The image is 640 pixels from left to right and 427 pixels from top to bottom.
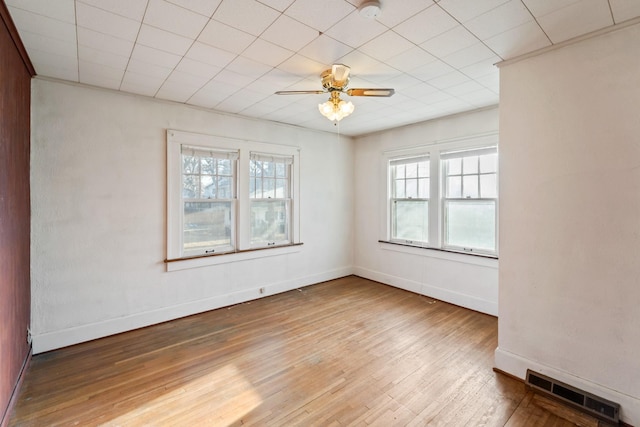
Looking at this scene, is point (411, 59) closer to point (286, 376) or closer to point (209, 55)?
point (209, 55)

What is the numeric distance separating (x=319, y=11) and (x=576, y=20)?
166 cm

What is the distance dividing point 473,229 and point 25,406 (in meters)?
4.75

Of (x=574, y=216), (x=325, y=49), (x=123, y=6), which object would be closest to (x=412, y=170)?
(x=574, y=216)

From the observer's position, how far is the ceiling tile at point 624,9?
1.69m

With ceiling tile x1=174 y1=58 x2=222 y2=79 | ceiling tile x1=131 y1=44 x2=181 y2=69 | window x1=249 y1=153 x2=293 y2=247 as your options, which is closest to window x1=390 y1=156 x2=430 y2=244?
window x1=249 y1=153 x2=293 y2=247

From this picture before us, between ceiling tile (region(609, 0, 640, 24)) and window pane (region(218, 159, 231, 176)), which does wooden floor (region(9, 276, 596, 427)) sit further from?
ceiling tile (region(609, 0, 640, 24))

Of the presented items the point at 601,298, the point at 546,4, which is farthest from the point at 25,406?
the point at 546,4

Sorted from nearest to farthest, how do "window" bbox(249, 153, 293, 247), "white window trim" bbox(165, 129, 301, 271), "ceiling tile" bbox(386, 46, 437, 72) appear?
"ceiling tile" bbox(386, 46, 437, 72)
"white window trim" bbox(165, 129, 301, 271)
"window" bbox(249, 153, 293, 247)

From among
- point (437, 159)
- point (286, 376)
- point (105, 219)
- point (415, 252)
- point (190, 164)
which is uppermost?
point (437, 159)

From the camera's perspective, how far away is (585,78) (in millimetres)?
2061

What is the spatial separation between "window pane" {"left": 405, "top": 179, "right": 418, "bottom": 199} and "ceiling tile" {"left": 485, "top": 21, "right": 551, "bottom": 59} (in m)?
2.45

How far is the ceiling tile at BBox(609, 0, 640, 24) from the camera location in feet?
5.55

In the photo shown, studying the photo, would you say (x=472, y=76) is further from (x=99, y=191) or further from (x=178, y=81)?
(x=99, y=191)

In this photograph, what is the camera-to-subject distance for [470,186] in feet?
13.0
